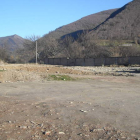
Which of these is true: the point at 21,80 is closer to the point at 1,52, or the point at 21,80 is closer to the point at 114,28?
the point at 1,52

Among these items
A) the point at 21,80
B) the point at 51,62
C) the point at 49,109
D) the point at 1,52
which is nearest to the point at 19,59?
the point at 1,52

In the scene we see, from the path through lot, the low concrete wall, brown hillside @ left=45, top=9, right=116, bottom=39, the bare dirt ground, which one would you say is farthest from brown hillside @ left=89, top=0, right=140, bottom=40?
the path through lot

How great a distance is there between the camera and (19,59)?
7162 cm

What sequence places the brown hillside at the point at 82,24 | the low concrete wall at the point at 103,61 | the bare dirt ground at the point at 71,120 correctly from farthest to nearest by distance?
the brown hillside at the point at 82,24 → the low concrete wall at the point at 103,61 → the bare dirt ground at the point at 71,120

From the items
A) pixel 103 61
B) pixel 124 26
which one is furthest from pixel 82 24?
pixel 103 61

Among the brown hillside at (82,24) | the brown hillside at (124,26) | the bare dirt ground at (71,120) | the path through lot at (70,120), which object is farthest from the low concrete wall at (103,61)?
the brown hillside at (82,24)

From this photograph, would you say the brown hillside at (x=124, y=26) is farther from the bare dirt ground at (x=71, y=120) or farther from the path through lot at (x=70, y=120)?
the path through lot at (x=70, y=120)

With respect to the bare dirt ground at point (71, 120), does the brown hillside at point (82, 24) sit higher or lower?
higher

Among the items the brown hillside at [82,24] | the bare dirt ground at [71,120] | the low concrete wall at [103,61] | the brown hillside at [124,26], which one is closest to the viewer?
the bare dirt ground at [71,120]

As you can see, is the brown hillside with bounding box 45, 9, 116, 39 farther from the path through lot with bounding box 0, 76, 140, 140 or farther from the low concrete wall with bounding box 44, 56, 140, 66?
the path through lot with bounding box 0, 76, 140, 140

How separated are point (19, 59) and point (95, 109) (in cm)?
6535

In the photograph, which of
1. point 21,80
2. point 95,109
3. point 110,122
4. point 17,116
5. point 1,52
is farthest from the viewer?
point 1,52

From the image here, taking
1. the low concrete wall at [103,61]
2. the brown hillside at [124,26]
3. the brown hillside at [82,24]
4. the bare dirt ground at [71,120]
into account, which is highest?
the brown hillside at [82,24]

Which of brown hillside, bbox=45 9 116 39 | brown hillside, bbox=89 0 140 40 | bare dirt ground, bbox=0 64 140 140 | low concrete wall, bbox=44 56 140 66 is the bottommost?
bare dirt ground, bbox=0 64 140 140
